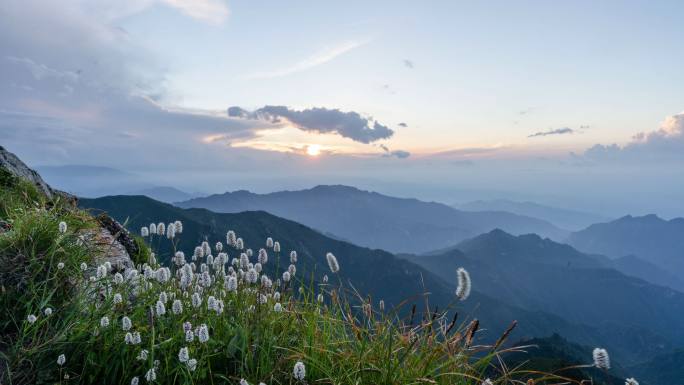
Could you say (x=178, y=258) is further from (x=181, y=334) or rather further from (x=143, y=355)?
(x=143, y=355)

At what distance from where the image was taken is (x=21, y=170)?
12906 mm

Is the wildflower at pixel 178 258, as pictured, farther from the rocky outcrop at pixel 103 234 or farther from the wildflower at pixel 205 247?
the rocky outcrop at pixel 103 234

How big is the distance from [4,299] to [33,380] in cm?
167

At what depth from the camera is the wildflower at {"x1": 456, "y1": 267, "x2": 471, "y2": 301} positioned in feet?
17.1

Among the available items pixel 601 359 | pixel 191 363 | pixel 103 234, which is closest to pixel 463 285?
pixel 601 359

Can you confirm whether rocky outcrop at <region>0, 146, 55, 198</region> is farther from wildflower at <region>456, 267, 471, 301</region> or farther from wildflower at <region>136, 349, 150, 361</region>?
wildflower at <region>456, 267, 471, 301</region>

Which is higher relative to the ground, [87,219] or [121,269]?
[87,219]

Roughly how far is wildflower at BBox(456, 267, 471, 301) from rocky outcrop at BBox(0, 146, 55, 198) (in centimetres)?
1228

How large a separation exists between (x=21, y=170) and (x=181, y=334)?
11.5 metres

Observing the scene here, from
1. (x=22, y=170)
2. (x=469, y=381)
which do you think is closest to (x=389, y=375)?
(x=469, y=381)

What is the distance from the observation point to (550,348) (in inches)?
6422

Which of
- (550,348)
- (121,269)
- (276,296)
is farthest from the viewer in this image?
(550,348)

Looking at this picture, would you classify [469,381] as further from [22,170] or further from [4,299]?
[22,170]

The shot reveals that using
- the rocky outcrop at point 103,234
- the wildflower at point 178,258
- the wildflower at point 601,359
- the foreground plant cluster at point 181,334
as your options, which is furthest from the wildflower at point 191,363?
the wildflower at point 601,359
